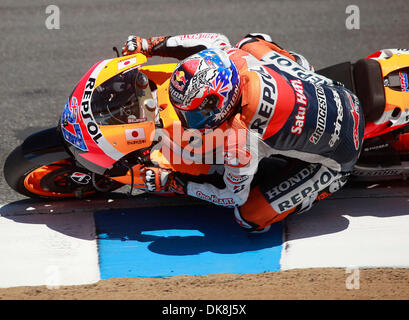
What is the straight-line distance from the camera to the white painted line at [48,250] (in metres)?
4.66

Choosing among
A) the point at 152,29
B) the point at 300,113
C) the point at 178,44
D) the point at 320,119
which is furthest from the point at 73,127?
the point at 152,29

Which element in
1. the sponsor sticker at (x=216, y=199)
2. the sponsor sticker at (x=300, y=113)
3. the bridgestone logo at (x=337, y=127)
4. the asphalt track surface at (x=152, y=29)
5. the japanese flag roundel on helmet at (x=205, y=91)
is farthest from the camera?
the asphalt track surface at (x=152, y=29)

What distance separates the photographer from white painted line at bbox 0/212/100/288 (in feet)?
15.3

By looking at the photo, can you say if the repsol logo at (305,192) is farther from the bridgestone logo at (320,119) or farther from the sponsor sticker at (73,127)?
the sponsor sticker at (73,127)

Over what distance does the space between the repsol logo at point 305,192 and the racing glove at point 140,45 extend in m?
1.81

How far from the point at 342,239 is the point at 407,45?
3.70 metres

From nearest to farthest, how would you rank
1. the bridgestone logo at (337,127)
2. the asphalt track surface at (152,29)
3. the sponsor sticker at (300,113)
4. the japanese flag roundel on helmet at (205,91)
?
the japanese flag roundel on helmet at (205,91) → the sponsor sticker at (300,113) → the bridgestone logo at (337,127) → the asphalt track surface at (152,29)

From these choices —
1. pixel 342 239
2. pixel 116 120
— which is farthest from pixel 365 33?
pixel 116 120

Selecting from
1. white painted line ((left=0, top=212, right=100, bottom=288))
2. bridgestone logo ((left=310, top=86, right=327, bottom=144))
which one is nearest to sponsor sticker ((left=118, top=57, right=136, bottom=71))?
bridgestone logo ((left=310, top=86, right=327, bottom=144))

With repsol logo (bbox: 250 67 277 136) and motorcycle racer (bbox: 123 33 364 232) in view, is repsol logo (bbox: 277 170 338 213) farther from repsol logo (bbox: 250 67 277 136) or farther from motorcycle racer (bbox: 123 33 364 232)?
repsol logo (bbox: 250 67 277 136)

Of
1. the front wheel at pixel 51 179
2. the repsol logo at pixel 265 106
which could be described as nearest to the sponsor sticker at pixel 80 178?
the front wheel at pixel 51 179

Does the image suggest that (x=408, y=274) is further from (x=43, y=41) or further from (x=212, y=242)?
(x=43, y=41)

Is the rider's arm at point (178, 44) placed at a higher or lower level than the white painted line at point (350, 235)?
higher

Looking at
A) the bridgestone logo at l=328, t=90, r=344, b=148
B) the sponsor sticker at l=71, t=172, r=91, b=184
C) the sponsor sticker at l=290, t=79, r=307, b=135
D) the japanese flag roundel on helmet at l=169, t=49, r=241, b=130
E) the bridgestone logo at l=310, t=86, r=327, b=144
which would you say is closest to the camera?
the japanese flag roundel on helmet at l=169, t=49, r=241, b=130
